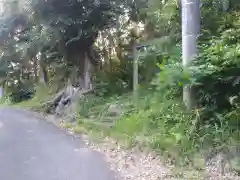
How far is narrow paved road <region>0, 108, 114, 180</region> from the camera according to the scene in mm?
6051

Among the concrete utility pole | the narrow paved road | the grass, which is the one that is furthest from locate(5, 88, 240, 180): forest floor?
the concrete utility pole

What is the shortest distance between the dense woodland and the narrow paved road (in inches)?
49.4

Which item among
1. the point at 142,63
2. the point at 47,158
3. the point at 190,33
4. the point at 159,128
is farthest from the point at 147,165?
the point at 142,63

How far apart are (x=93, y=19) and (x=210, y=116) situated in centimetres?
903

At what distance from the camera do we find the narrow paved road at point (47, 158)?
19.9 ft

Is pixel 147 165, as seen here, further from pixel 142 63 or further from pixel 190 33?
pixel 142 63

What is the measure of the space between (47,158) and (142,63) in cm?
473

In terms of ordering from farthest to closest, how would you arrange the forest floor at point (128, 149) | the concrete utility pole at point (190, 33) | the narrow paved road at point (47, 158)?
the concrete utility pole at point (190, 33), the narrow paved road at point (47, 158), the forest floor at point (128, 149)

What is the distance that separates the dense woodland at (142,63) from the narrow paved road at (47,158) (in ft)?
4.11

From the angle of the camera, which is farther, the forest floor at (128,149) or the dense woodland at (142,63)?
the dense woodland at (142,63)

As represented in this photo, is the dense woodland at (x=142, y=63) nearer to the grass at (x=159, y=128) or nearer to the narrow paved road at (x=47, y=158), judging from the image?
the grass at (x=159, y=128)

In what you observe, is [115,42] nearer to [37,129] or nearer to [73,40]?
[73,40]

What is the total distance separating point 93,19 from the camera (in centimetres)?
1412

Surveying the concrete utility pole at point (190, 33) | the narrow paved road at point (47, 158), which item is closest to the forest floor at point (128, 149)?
the narrow paved road at point (47, 158)
